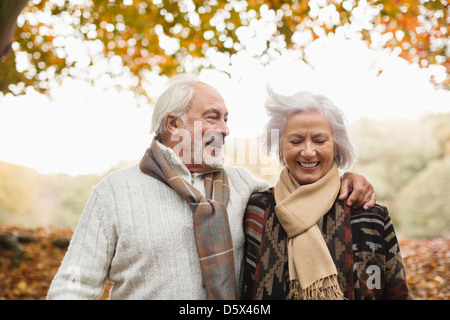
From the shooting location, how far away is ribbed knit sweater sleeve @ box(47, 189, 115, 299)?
1.89 meters

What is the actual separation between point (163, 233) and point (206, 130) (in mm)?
643

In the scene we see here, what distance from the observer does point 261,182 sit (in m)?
2.47

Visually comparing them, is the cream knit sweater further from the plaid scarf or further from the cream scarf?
the cream scarf

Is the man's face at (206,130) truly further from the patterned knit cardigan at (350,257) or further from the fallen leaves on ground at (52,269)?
the fallen leaves on ground at (52,269)

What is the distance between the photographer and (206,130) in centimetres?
222

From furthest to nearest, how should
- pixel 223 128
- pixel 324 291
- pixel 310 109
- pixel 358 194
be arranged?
pixel 223 128
pixel 310 109
pixel 358 194
pixel 324 291

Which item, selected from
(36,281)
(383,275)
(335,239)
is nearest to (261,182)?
(335,239)

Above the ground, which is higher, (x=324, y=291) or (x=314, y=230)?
(x=314, y=230)

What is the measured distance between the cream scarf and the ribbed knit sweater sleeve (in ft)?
3.06

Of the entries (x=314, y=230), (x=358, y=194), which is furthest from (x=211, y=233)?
(x=358, y=194)

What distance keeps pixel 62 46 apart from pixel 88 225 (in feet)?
16.9

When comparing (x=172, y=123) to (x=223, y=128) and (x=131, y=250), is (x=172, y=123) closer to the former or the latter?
(x=223, y=128)

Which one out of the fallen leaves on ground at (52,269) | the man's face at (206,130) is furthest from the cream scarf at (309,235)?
the fallen leaves on ground at (52,269)

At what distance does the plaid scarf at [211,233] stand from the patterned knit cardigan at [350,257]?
16cm
